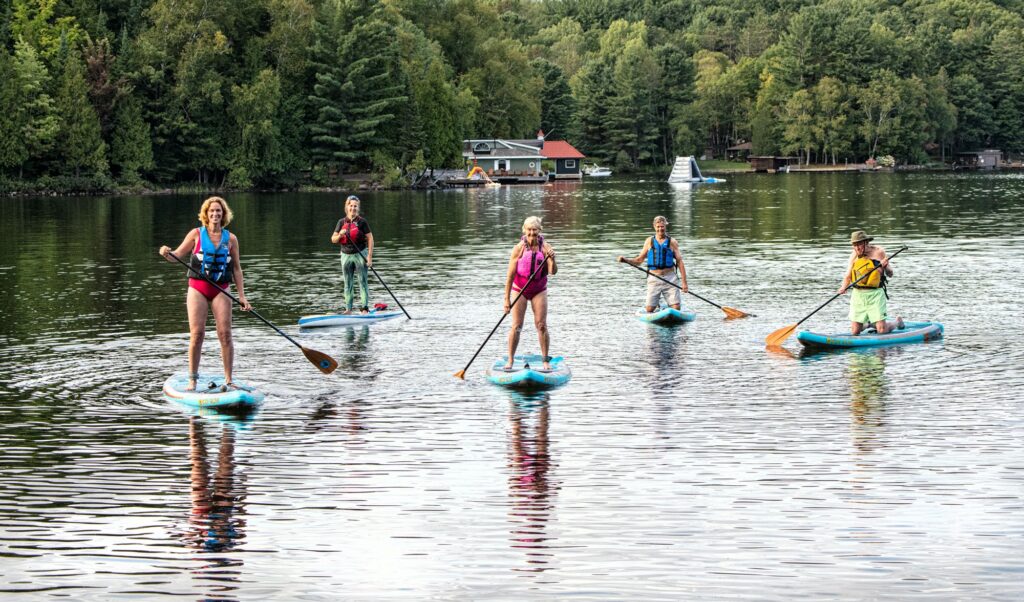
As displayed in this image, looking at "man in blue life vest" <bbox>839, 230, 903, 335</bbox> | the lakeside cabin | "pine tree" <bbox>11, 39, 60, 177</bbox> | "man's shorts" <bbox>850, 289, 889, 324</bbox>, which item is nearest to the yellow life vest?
"man in blue life vest" <bbox>839, 230, 903, 335</bbox>

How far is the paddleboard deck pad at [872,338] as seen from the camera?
21359 mm

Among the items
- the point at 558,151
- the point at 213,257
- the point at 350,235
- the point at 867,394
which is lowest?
the point at 867,394

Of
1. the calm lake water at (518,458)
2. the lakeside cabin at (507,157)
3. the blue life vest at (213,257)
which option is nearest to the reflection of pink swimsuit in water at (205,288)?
the blue life vest at (213,257)

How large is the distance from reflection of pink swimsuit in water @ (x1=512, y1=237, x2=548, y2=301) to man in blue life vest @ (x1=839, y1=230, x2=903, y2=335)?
235 inches

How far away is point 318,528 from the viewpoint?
38.1 ft

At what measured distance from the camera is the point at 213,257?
16250mm

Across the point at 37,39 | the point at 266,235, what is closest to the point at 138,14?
the point at 37,39

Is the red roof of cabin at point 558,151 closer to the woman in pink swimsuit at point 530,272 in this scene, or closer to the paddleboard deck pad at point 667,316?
the paddleboard deck pad at point 667,316

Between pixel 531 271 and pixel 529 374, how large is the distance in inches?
54.7

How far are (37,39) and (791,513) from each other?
A: 352 feet

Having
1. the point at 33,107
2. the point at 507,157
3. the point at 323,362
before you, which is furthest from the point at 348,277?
the point at 507,157

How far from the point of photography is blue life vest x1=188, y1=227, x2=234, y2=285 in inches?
639

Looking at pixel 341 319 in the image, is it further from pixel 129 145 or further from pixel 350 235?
pixel 129 145

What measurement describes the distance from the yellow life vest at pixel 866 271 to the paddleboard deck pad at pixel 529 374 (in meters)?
5.60
